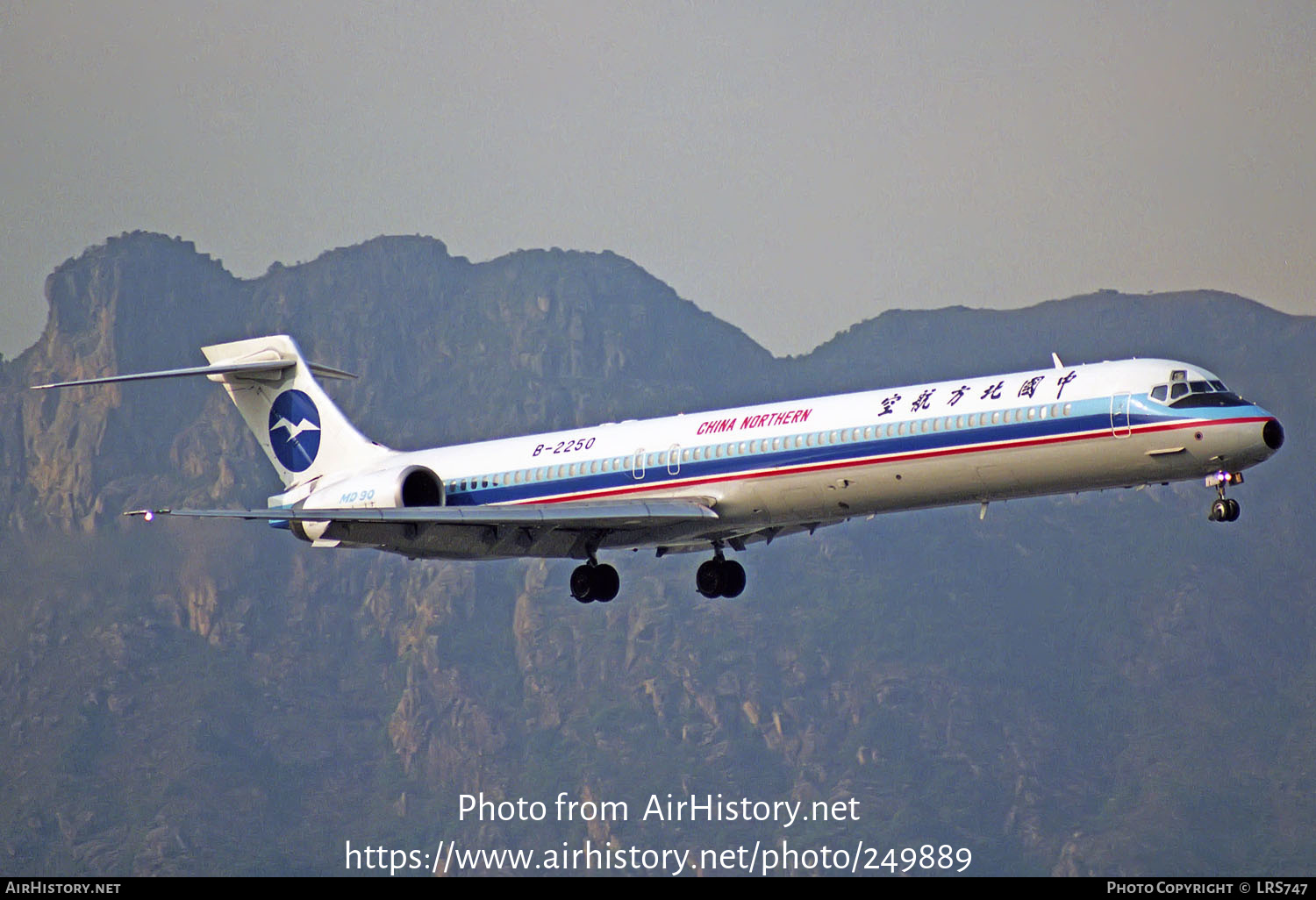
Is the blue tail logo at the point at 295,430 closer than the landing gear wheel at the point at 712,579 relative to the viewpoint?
No

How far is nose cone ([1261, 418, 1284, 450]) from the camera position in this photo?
3203 centimetres

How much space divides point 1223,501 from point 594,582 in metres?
12.8

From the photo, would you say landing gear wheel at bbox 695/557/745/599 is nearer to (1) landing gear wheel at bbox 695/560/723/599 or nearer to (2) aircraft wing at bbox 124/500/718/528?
(1) landing gear wheel at bbox 695/560/723/599

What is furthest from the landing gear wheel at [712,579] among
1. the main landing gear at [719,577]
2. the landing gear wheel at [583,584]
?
the landing gear wheel at [583,584]

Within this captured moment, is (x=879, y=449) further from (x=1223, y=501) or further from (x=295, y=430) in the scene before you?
(x=295, y=430)

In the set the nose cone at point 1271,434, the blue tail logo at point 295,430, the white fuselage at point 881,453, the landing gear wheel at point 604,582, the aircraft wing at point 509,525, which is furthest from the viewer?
the blue tail logo at point 295,430

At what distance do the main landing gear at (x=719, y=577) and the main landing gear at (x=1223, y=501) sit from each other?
10.6 m

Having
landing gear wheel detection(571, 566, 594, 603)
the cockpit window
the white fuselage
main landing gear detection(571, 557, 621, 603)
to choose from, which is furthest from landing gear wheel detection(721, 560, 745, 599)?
the cockpit window

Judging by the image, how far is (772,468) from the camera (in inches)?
1406

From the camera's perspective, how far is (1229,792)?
186 m

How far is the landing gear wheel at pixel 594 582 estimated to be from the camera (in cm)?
3884

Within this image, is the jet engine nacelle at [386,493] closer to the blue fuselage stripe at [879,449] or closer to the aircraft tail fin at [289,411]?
the blue fuselage stripe at [879,449]
